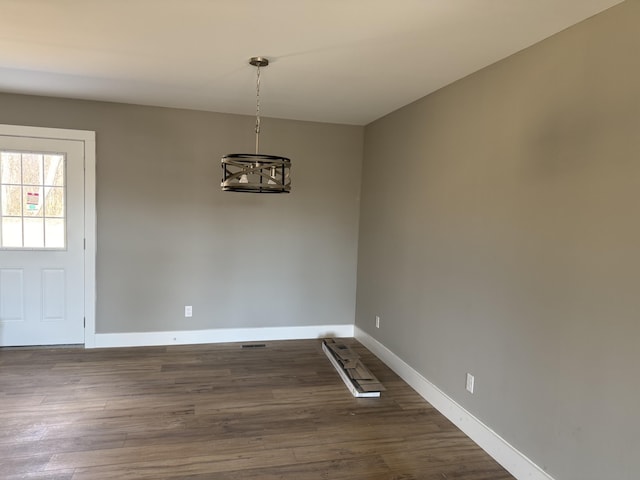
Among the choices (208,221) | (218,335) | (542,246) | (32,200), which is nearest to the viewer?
(542,246)

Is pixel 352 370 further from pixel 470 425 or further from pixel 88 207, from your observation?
pixel 88 207

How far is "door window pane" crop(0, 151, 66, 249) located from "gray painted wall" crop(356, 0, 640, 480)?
11.1 feet

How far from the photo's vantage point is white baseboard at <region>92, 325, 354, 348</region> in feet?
13.9

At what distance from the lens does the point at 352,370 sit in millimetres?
3689

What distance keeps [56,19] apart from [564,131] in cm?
273

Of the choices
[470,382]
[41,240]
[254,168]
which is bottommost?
[470,382]

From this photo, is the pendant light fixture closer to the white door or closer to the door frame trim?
the door frame trim

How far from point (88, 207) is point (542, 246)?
3.94 m

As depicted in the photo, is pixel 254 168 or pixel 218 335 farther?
pixel 218 335

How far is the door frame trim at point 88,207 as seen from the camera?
3920 mm

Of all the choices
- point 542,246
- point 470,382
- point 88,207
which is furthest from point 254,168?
point 88,207

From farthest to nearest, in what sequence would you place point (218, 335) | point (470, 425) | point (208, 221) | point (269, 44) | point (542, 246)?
point (218, 335) → point (208, 221) → point (470, 425) → point (269, 44) → point (542, 246)

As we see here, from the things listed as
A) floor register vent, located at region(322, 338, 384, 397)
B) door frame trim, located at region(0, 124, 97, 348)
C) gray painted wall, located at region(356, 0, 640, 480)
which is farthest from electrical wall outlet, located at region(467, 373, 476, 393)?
door frame trim, located at region(0, 124, 97, 348)

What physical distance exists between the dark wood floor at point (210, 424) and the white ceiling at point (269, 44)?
2.43m
